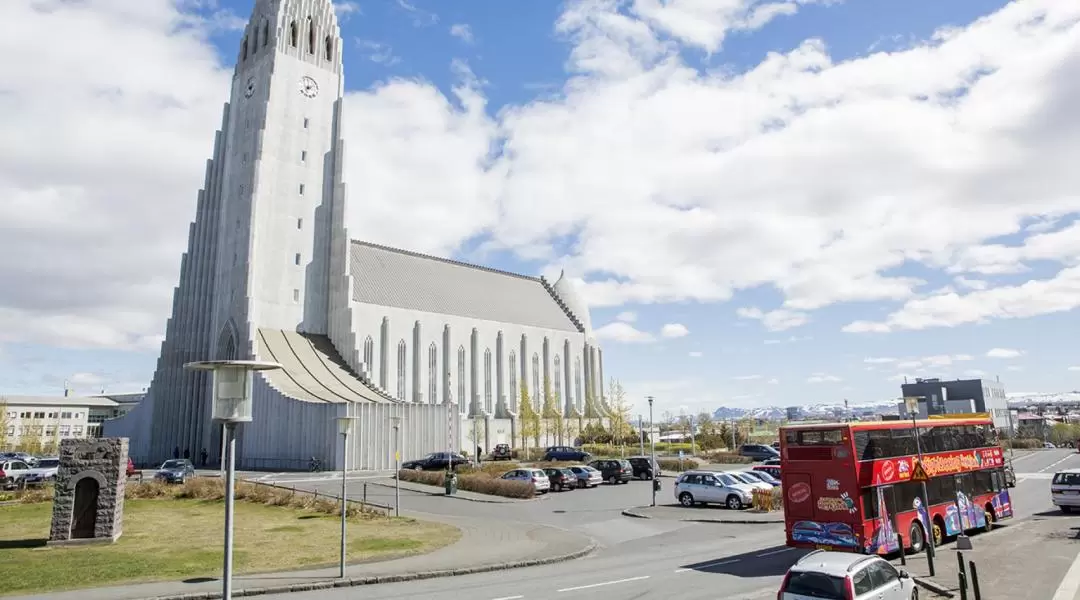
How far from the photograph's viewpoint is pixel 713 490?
3206cm

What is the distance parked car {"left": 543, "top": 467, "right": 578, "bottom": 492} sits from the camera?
4038 cm

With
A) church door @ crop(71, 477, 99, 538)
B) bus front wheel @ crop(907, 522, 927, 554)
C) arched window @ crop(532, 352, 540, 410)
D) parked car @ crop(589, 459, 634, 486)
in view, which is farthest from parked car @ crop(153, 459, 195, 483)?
arched window @ crop(532, 352, 540, 410)

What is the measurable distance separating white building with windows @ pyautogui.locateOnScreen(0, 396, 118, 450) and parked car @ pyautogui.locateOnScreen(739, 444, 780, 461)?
107 metres

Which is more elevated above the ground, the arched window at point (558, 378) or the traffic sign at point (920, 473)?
the arched window at point (558, 378)

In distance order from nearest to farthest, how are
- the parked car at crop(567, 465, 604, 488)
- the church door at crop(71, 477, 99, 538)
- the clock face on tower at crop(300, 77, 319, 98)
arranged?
the church door at crop(71, 477, 99, 538) < the parked car at crop(567, 465, 604, 488) < the clock face on tower at crop(300, 77, 319, 98)

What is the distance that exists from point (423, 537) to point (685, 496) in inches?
581

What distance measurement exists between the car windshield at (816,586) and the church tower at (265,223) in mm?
61117

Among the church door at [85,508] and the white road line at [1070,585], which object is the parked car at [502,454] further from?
the white road line at [1070,585]

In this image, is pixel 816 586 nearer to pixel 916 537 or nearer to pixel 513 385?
pixel 916 537

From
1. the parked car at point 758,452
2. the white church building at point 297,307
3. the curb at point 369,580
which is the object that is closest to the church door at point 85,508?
the curb at point 369,580

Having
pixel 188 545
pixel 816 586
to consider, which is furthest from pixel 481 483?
pixel 816 586

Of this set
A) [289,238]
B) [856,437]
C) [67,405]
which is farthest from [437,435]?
[67,405]

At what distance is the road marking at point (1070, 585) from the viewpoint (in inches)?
583

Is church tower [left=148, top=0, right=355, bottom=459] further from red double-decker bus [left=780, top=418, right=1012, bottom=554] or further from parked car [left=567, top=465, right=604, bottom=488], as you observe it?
red double-decker bus [left=780, top=418, right=1012, bottom=554]
